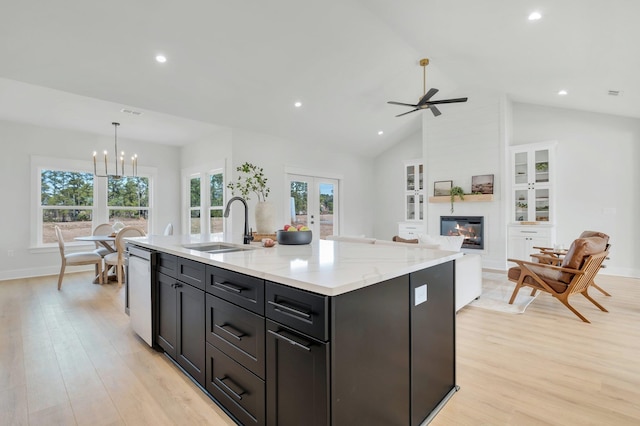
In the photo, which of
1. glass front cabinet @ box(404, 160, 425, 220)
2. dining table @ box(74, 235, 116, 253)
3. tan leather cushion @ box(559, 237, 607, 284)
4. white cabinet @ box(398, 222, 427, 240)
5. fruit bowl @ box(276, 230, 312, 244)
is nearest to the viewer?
fruit bowl @ box(276, 230, 312, 244)

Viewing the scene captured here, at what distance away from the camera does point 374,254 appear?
1.95 meters

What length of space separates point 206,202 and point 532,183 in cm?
658

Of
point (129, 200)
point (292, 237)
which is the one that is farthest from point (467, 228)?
point (129, 200)

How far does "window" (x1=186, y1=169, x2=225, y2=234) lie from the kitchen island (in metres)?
4.51

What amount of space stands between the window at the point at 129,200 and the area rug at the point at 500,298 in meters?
6.78

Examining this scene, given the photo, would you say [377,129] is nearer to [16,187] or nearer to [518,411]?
[518,411]

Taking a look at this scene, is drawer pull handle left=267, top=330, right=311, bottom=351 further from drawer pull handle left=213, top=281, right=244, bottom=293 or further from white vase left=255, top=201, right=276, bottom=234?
white vase left=255, top=201, right=276, bottom=234

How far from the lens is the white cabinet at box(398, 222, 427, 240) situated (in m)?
7.51

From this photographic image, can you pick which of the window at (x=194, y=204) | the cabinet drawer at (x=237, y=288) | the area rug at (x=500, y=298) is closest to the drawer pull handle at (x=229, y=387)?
the cabinet drawer at (x=237, y=288)

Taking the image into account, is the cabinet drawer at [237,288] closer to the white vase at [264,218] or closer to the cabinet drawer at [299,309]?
the cabinet drawer at [299,309]

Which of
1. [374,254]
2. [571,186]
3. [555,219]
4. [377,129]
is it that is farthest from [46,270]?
[571,186]

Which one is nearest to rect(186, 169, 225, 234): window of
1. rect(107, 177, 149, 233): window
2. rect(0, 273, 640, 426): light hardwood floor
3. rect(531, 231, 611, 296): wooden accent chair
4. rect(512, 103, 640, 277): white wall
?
rect(107, 177, 149, 233): window

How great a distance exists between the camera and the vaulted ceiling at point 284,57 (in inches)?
123

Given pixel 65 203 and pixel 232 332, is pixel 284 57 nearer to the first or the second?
pixel 232 332
